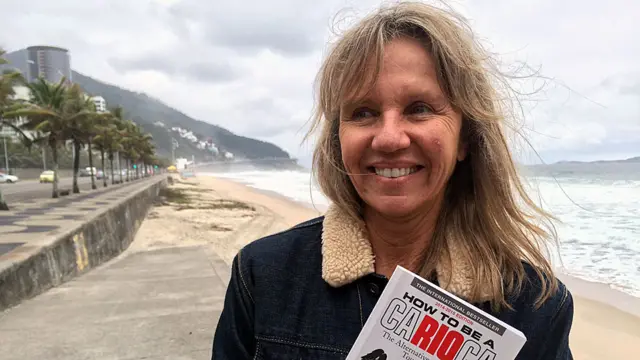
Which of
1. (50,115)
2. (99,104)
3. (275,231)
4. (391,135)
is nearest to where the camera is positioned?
(391,135)

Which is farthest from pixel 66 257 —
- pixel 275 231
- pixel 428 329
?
pixel 275 231

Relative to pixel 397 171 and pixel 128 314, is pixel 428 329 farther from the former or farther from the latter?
pixel 128 314

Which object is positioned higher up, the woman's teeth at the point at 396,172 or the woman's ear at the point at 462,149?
the woman's ear at the point at 462,149

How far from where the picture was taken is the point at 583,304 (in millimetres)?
7441

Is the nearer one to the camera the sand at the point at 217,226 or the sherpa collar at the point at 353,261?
the sherpa collar at the point at 353,261

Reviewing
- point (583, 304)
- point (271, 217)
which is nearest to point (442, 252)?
point (583, 304)

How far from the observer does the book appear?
89cm

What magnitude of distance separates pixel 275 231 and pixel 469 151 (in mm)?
15460

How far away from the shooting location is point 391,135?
111 centimetres

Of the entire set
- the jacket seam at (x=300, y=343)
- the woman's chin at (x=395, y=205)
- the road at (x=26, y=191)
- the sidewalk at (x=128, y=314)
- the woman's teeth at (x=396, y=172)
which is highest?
the woman's teeth at (x=396, y=172)

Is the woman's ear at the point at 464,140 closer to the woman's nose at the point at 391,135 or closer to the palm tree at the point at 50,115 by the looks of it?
the woman's nose at the point at 391,135

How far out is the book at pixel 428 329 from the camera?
35.0 inches

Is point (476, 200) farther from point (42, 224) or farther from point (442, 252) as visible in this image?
point (42, 224)

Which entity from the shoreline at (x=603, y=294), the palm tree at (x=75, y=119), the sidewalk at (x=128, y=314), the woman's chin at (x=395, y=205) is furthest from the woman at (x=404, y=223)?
the palm tree at (x=75, y=119)
